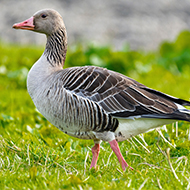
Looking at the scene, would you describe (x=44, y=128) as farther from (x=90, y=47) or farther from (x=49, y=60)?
(x=90, y=47)

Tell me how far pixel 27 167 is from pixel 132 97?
1583 millimetres

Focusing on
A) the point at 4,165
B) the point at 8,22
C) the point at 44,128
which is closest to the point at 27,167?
the point at 4,165

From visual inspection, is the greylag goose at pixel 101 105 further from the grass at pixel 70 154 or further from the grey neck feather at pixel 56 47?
the grey neck feather at pixel 56 47

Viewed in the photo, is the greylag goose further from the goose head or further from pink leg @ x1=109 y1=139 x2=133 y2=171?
the goose head

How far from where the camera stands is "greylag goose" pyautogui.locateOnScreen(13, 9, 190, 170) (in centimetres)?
441

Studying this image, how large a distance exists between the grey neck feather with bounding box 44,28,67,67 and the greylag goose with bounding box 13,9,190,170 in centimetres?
45

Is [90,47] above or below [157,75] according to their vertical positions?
above

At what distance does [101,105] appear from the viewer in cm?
448

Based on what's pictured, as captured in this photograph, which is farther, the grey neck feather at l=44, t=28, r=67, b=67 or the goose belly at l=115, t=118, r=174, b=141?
the grey neck feather at l=44, t=28, r=67, b=67

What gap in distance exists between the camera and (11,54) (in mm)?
10609

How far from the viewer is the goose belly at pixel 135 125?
4465mm

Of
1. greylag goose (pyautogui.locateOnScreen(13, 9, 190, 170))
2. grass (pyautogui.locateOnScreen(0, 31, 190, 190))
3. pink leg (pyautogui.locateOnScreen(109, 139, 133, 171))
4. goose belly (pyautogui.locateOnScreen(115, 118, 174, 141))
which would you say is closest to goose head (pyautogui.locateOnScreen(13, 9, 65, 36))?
greylag goose (pyautogui.locateOnScreen(13, 9, 190, 170))

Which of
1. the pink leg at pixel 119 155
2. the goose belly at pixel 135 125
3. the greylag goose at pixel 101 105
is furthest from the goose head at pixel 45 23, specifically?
the pink leg at pixel 119 155

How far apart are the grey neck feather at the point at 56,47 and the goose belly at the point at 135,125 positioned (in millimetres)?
1400
